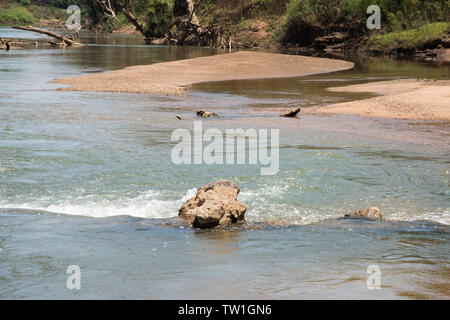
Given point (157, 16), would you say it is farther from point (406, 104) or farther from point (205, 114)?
point (205, 114)

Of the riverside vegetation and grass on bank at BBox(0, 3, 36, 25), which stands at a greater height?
grass on bank at BBox(0, 3, 36, 25)

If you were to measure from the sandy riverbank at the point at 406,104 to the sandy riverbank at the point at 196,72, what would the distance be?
25.1ft

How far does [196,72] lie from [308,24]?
93.0ft

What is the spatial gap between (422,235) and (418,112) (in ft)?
39.8

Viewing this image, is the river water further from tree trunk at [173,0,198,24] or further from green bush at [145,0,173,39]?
green bush at [145,0,173,39]

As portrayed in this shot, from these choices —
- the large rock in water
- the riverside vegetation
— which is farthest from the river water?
the riverside vegetation

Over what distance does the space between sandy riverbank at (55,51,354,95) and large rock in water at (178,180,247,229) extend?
1690 cm

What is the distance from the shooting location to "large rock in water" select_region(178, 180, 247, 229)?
29.1 feet

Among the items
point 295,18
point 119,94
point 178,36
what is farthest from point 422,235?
point 178,36

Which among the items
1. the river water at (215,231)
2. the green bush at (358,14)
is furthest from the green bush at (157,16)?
the river water at (215,231)

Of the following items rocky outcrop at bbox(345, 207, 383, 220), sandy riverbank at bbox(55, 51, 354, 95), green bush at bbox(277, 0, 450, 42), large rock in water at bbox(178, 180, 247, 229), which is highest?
green bush at bbox(277, 0, 450, 42)

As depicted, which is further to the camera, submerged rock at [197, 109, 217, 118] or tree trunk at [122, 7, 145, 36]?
tree trunk at [122, 7, 145, 36]

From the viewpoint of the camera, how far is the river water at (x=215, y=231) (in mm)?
6887

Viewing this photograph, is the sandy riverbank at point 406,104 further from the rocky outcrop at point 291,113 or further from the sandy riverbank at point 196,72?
the sandy riverbank at point 196,72
